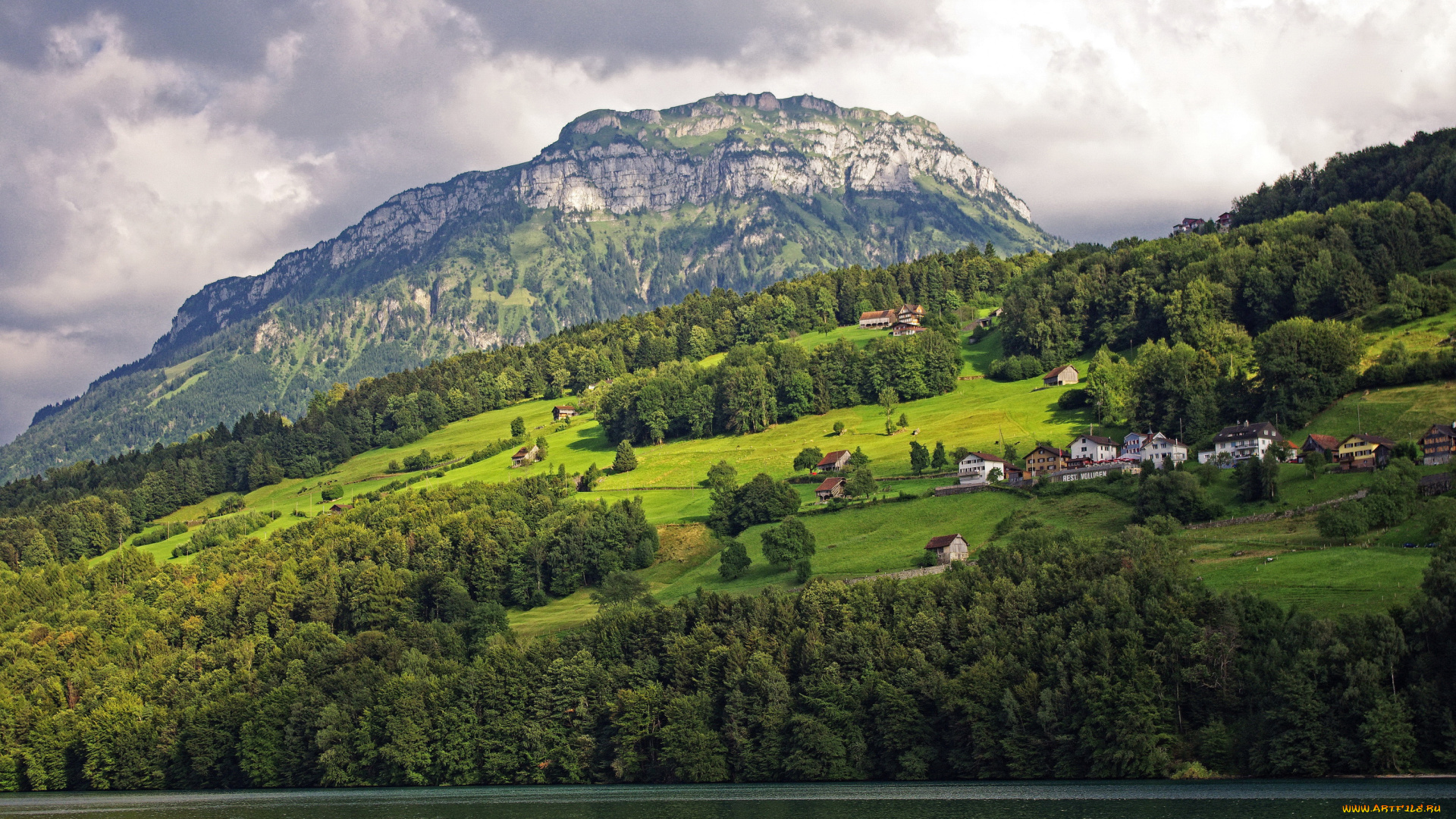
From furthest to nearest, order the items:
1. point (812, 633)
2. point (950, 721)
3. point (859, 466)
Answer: point (859, 466) → point (812, 633) → point (950, 721)

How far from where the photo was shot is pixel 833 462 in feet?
469

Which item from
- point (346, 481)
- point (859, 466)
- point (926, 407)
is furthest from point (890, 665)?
point (346, 481)

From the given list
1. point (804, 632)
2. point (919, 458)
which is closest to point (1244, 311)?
point (919, 458)

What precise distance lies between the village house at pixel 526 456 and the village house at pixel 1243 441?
98.6m

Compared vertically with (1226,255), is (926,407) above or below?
below

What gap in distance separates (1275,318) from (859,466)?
6336 cm

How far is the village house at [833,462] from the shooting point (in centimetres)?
14225

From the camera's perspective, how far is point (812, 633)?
277 feet

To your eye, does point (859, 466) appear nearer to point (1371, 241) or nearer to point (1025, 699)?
point (1025, 699)

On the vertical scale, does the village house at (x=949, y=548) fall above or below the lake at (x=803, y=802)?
above

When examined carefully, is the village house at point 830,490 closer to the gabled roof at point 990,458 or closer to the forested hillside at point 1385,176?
the gabled roof at point 990,458

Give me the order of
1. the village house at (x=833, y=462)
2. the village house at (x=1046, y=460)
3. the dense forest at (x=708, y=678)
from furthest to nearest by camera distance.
A: the village house at (x=833, y=462), the village house at (x=1046, y=460), the dense forest at (x=708, y=678)

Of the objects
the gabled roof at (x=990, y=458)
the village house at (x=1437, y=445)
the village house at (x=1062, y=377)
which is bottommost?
the village house at (x=1437, y=445)

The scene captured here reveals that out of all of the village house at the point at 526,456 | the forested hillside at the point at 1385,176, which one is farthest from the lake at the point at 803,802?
the forested hillside at the point at 1385,176
